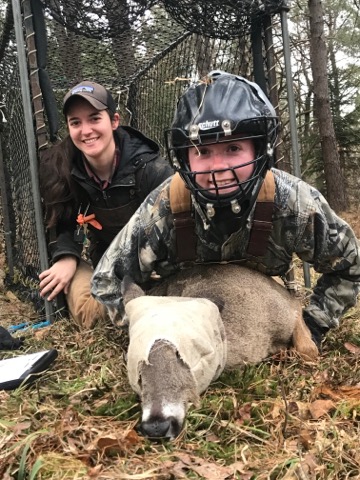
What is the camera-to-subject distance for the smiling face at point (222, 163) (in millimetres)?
2521

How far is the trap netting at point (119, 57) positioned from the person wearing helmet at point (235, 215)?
0.65m

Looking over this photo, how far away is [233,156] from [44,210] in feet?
6.87

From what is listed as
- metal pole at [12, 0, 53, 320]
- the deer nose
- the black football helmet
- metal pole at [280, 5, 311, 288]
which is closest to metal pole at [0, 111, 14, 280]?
metal pole at [12, 0, 53, 320]

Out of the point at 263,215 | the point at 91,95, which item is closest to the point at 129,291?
the point at 263,215

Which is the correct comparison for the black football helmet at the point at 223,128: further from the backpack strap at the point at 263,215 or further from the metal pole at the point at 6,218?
the metal pole at the point at 6,218

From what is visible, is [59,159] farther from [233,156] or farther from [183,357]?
[183,357]

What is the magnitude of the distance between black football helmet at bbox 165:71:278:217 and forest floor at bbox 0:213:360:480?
2.77ft

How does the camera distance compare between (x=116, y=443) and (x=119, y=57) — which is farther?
(x=119, y=57)

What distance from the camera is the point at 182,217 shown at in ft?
9.38

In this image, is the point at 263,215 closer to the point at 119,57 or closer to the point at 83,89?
the point at 83,89

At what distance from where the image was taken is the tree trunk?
938cm

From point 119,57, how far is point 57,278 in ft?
9.81

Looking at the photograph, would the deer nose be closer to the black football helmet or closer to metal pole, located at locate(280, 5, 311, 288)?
the black football helmet

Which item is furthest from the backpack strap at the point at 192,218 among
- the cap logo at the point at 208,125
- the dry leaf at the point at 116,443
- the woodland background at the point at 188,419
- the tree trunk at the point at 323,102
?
the tree trunk at the point at 323,102
